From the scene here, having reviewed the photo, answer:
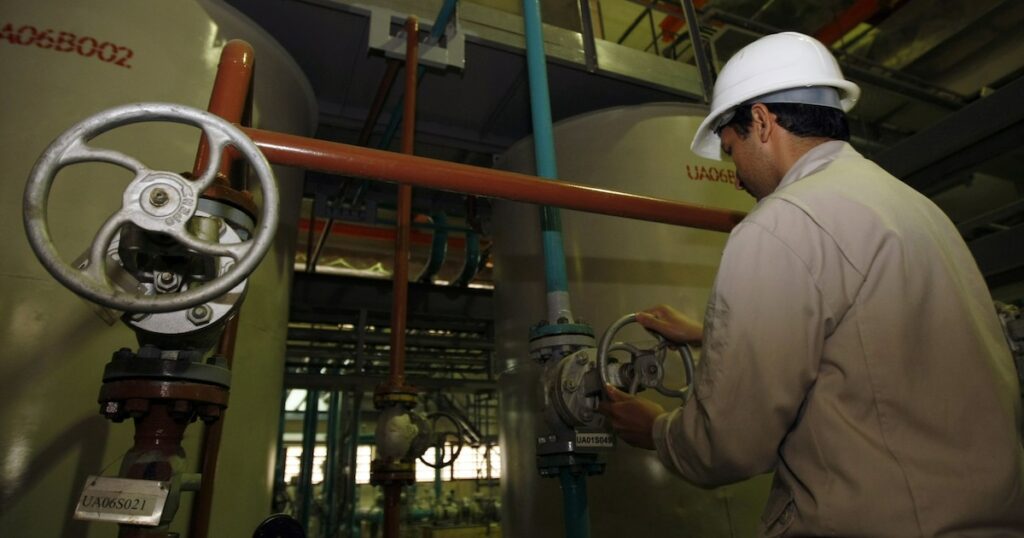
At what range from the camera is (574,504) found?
1.22m

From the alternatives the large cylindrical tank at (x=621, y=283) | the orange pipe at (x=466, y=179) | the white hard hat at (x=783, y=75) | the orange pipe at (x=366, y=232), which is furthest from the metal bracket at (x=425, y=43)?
the orange pipe at (x=366, y=232)

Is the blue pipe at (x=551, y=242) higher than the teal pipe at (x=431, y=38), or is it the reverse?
the teal pipe at (x=431, y=38)

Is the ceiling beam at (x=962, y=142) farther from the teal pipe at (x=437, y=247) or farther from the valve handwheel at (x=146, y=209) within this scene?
the teal pipe at (x=437, y=247)

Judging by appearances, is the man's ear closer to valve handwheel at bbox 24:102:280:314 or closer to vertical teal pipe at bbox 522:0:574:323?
vertical teal pipe at bbox 522:0:574:323

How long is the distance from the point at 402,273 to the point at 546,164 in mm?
617

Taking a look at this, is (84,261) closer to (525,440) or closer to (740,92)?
(740,92)

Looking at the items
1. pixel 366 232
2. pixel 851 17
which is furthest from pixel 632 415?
pixel 366 232

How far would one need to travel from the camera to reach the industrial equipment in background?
1.95 feet

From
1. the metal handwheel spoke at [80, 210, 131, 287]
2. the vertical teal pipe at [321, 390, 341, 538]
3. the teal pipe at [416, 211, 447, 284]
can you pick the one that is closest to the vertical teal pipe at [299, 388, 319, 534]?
the vertical teal pipe at [321, 390, 341, 538]

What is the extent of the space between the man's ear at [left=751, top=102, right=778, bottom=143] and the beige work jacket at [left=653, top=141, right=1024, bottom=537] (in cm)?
19

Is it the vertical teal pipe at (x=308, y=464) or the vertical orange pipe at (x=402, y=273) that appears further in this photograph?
the vertical teal pipe at (x=308, y=464)

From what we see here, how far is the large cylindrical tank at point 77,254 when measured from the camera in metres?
1.14

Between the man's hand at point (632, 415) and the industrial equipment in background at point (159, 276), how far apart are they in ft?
1.88

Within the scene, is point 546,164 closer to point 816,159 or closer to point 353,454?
point 816,159
